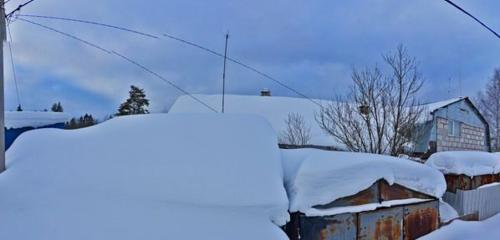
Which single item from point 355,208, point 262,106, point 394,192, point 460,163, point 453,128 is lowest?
point 355,208

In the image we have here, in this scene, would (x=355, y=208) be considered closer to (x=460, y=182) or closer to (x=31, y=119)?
(x=460, y=182)

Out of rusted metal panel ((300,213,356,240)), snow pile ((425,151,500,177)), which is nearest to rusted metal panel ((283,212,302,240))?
rusted metal panel ((300,213,356,240))

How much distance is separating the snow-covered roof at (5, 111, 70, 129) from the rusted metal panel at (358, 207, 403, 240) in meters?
7.26

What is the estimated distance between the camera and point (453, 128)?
821 inches

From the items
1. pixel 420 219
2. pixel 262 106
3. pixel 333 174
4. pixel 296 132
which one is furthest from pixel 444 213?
pixel 262 106

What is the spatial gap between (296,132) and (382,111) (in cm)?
778

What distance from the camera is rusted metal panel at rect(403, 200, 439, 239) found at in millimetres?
→ 5082

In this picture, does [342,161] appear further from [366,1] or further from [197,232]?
[366,1]

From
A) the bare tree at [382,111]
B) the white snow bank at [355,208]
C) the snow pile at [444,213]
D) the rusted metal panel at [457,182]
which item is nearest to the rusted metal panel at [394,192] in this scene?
the white snow bank at [355,208]

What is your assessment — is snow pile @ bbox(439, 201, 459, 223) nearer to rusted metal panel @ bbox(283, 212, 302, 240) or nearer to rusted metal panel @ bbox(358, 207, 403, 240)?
rusted metal panel @ bbox(358, 207, 403, 240)

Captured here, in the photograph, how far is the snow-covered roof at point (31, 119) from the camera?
8.37 meters

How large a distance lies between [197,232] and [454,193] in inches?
245

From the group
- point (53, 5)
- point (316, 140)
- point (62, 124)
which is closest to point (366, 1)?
point (53, 5)

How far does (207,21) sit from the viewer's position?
11.0 m
